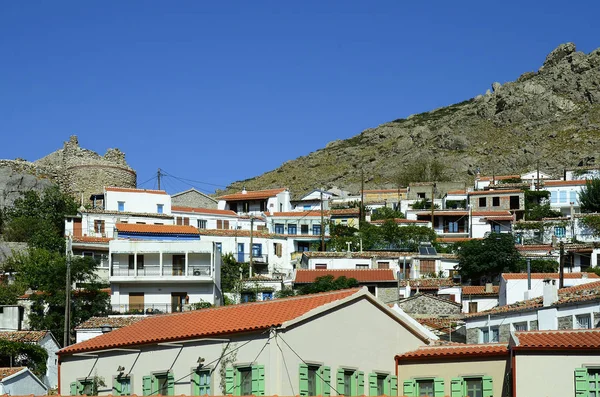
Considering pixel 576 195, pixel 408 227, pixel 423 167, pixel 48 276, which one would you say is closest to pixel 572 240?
pixel 408 227

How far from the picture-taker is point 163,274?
64.3m

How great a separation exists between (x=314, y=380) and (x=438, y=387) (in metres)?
3.92

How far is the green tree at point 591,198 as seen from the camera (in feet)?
305

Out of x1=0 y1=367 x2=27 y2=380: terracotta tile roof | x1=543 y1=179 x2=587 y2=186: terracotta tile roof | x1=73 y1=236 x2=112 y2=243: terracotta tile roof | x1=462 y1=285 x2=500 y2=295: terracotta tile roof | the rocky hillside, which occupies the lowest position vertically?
x1=0 y1=367 x2=27 y2=380: terracotta tile roof

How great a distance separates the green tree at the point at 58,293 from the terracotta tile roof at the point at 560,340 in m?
31.4

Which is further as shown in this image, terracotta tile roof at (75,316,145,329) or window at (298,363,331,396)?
terracotta tile roof at (75,316,145,329)

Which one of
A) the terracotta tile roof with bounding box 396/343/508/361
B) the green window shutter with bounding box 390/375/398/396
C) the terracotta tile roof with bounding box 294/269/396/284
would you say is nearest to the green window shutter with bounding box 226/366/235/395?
the green window shutter with bounding box 390/375/398/396

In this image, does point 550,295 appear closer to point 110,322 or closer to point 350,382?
point 350,382

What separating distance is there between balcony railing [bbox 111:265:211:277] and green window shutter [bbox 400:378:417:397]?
34.0m

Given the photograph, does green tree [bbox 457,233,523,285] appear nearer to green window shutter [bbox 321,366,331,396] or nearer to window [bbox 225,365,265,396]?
green window shutter [bbox 321,366,331,396]

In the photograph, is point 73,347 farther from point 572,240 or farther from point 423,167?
point 423,167

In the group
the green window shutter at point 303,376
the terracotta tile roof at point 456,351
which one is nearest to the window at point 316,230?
the terracotta tile roof at point 456,351

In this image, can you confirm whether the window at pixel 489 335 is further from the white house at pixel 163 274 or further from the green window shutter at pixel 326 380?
the white house at pixel 163 274

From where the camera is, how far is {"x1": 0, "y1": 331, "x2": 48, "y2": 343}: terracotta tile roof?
1854 inches
